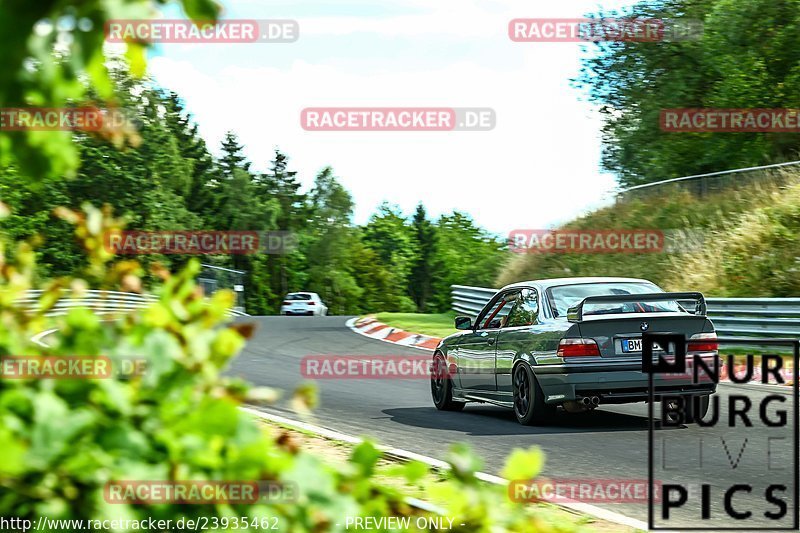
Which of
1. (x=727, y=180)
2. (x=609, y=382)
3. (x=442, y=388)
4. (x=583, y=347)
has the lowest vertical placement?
(x=442, y=388)

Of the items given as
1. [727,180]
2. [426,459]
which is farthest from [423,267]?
[426,459]

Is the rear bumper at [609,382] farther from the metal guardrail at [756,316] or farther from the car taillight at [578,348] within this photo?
the metal guardrail at [756,316]

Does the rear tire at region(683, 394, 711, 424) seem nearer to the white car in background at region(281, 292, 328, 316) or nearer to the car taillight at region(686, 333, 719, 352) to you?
the car taillight at region(686, 333, 719, 352)

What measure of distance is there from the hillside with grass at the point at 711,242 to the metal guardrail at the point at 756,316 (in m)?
3.79

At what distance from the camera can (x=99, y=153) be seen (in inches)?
2452

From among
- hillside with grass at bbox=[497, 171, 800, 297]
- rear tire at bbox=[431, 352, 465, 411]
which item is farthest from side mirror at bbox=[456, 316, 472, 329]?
hillside with grass at bbox=[497, 171, 800, 297]

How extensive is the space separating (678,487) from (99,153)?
5877 centimetres

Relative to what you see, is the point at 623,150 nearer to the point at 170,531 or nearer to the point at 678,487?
the point at 678,487

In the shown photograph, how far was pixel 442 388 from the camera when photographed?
1286cm

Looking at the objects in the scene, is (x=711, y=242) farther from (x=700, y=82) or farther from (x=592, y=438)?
(x=592, y=438)

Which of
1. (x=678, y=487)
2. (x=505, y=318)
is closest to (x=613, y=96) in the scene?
(x=505, y=318)

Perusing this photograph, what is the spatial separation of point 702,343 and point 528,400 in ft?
6.13

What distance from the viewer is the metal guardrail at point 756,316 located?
17.5 m

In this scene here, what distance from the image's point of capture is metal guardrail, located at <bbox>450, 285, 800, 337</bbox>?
17.5 m
